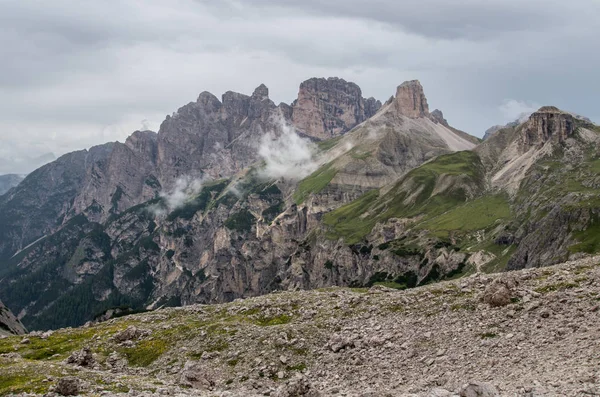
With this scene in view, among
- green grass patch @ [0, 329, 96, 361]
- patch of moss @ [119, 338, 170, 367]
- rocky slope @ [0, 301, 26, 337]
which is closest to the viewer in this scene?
patch of moss @ [119, 338, 170, 367]

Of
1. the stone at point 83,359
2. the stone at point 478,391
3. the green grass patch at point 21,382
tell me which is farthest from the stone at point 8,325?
the stone at point 478,391

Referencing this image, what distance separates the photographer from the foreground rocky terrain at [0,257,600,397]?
1249 inches

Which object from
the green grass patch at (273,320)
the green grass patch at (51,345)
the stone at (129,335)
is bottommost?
the green grass patch at (51,345)

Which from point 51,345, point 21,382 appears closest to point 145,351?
point 21,382

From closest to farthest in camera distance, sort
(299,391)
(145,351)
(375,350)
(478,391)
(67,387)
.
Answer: (478,391), (299,391), (67,387), (375,350), (145,351)

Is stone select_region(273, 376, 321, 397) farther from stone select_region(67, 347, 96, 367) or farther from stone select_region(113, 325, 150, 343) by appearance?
stone select_region(113, 325, 150, 343)

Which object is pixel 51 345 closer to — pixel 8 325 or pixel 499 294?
pixel 499 294

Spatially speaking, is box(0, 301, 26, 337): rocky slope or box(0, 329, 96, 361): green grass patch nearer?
box(0, 329, 96, 361): green grass patch

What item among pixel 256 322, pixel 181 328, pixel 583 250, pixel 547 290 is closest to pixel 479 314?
pixel 547 290

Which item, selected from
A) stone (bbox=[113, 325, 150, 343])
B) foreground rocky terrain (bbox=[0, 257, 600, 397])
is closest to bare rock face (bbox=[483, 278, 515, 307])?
foreground rocky terrain (bbox=[0, 257, 600, 397])

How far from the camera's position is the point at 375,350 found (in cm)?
4162

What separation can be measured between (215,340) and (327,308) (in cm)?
1353

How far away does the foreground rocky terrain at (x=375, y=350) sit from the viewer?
31734mm

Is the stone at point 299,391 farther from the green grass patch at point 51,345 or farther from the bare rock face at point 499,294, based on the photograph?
the green grass patch at point 51,345
